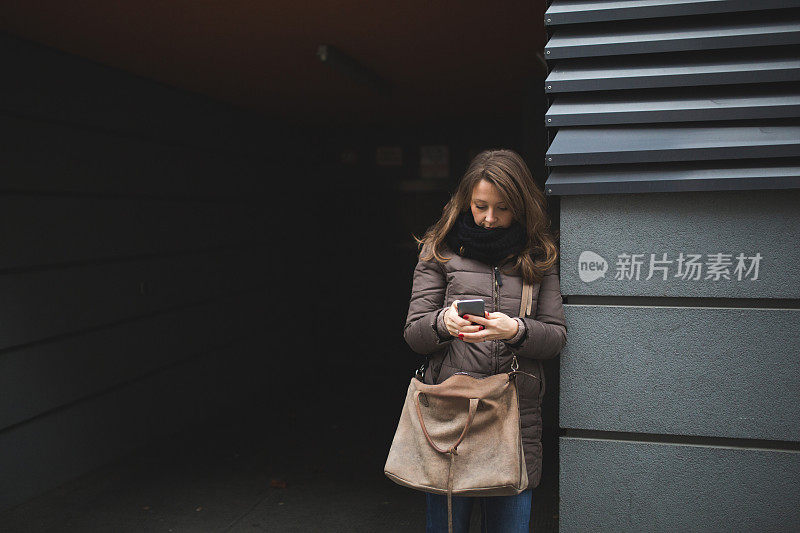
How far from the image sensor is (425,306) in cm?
241

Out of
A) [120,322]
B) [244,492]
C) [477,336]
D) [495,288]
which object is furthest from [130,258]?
[477,336]

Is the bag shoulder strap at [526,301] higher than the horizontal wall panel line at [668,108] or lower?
lower

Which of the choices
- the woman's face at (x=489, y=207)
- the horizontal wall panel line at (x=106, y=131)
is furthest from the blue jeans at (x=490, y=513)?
the horizontal wall panel line at (x=106, y=131)

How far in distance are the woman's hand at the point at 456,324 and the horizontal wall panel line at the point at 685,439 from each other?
0.78 meters

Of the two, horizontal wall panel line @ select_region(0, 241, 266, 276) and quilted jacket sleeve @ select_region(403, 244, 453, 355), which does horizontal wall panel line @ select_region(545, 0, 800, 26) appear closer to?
quilted jacket sleeve @ select_region(403, 244, 453, 355)

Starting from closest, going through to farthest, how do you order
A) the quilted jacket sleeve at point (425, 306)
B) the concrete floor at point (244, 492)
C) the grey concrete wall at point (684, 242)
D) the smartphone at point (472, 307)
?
the smartphone at point (472, 307)
the quilted jacket sleeve at point (425, 306)
the grey concrete wall at point (684, 242)
the concrete floor at point (244, 492)

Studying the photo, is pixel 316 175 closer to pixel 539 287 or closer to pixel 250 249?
pixel 250 249

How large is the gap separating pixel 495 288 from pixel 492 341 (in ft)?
0.62

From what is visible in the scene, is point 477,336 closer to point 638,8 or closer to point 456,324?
point 456,324

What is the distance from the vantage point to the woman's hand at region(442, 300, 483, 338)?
84.2 inches

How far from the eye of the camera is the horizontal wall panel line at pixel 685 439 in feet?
8.05

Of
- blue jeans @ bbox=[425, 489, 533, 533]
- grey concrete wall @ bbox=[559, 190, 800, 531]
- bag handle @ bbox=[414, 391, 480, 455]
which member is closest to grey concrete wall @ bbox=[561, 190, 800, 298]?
grey concrete wall @ bbox=[559, 190, 800, 531]

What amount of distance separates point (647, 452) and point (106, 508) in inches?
142

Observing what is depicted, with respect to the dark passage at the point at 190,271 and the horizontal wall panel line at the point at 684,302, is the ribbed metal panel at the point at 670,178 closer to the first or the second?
the horizontal wall panel line at the point at 684,302
